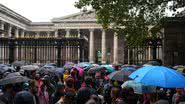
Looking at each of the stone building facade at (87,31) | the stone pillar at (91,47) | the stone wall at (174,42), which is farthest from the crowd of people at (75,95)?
the stone pillar at (91,47)

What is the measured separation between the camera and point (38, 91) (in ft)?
31.6

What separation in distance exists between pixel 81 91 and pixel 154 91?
1374 millimetres

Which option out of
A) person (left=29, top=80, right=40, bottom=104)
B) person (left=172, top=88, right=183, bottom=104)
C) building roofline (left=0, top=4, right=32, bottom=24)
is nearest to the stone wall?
person (left=172, top=88, right=183, bottom=104)

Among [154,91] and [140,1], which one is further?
[140,1]

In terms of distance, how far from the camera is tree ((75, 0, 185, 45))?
20.8 meters

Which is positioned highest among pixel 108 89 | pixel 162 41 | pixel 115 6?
pixel 115 6

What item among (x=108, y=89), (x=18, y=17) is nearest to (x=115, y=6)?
(x=108, y=89)

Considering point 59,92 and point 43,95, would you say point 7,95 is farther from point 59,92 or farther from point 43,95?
point 43,95

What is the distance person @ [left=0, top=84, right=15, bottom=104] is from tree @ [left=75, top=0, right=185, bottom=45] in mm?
12784

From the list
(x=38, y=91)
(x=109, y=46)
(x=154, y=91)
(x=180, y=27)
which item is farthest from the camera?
(x=109, y=46)

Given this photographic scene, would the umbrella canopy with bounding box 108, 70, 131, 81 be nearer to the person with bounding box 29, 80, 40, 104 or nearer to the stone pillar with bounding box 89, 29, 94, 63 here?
the person with bounding box 29, 80, 40, 104

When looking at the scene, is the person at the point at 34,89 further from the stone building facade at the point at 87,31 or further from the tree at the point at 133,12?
the stone building facade at the point at 87,31

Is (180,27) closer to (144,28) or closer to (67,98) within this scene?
(144,28)

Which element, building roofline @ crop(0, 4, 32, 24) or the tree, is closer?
the tree
